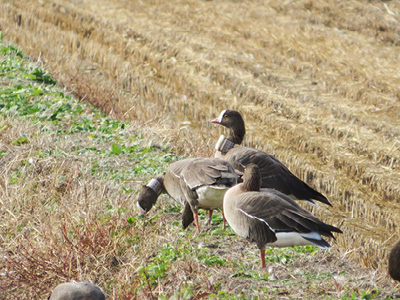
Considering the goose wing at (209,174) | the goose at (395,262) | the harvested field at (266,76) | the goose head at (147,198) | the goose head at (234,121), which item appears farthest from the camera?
the harvested field at (266,76)

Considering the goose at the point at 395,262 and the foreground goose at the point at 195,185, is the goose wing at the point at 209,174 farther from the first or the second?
the goose at the point at 395,262

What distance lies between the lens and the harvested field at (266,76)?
8.66 meters

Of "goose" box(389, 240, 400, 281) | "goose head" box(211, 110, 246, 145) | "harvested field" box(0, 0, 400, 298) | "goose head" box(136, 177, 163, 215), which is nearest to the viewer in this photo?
"goose" box(389, 240, 400, 281)

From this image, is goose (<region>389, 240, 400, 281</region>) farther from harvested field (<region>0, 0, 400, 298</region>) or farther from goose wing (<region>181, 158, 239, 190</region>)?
goose wing (<region>181, 158, 239, 190</region>)

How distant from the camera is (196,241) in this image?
5754mm

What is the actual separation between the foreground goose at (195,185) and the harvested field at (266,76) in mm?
1426

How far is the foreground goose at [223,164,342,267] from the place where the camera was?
4.69 meters

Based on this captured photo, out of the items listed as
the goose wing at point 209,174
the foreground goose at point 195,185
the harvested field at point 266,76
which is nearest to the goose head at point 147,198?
the foreground goose at point 195,185

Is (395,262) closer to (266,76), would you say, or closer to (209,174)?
(209,174)

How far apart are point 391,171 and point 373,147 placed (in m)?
0.85

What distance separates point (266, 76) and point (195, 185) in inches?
322

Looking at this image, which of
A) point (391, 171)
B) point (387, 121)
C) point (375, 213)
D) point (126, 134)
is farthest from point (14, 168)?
point (387, 121)

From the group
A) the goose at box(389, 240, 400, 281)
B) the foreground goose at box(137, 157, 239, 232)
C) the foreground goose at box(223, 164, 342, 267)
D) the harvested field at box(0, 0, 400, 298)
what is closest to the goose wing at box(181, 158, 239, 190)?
the foreground goose at box(137, 157, 239, 232)

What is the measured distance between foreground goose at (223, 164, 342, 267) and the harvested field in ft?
3.87
